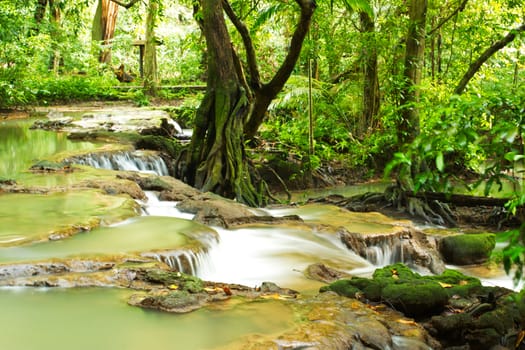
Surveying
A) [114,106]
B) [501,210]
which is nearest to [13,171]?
[501,210]

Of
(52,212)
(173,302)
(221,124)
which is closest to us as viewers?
(173,302)

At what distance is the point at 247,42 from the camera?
1362cm

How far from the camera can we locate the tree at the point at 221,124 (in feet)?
40.2

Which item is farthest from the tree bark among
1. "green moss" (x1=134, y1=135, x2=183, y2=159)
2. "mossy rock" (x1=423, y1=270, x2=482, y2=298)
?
"mossy rock" (x1=423, y1=270, x2=482, y2=298)

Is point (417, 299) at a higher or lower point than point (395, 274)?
higher

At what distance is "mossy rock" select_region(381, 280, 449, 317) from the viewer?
568 centimetres

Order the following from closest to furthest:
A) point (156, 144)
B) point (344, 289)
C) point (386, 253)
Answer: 1. point (344, 289)
2. point (386, 253)
3. point (156, 144)

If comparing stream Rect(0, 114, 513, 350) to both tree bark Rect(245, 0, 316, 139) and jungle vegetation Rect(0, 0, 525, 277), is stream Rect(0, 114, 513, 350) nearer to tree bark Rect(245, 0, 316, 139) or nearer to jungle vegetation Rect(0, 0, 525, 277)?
jungle vegetation Rect(0, 0, 525, 277)

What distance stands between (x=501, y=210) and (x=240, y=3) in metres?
A: 7.16

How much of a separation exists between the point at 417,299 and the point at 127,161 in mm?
9119

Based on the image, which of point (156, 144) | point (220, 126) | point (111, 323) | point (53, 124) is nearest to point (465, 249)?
point (220, 126)

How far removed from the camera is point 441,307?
579cm

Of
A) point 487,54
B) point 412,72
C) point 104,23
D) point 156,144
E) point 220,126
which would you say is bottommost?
point 156,144

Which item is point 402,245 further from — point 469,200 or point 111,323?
point 111,323
